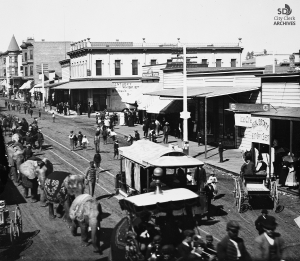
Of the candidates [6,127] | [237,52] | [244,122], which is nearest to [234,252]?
[244,122]

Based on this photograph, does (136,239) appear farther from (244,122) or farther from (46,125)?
(46,125)

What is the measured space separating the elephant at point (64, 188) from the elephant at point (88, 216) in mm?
1985

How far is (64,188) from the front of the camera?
19.0 m

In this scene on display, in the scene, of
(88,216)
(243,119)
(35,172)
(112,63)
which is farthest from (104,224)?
(112,63)

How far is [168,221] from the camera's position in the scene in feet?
46.6

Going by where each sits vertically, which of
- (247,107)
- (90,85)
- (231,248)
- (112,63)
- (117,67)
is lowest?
(231,248)

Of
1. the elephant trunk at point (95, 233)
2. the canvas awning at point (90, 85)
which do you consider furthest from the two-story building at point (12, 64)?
the elephant trunk at point (95, 233)

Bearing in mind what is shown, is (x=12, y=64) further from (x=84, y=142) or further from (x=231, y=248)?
(x=231, y=248)

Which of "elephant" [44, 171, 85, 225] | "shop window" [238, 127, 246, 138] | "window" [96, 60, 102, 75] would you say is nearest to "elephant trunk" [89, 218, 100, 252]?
"elephant" [44, 171, 85, 225]

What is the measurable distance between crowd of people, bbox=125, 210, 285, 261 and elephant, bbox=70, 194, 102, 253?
227cm

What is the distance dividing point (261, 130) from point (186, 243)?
16.5 meters

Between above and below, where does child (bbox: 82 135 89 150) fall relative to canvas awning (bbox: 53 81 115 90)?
below

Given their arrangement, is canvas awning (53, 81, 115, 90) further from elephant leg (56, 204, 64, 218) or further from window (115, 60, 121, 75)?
elephant leg (56, 204, 64, 218)

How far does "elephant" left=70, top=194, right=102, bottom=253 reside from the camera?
15.9 m
